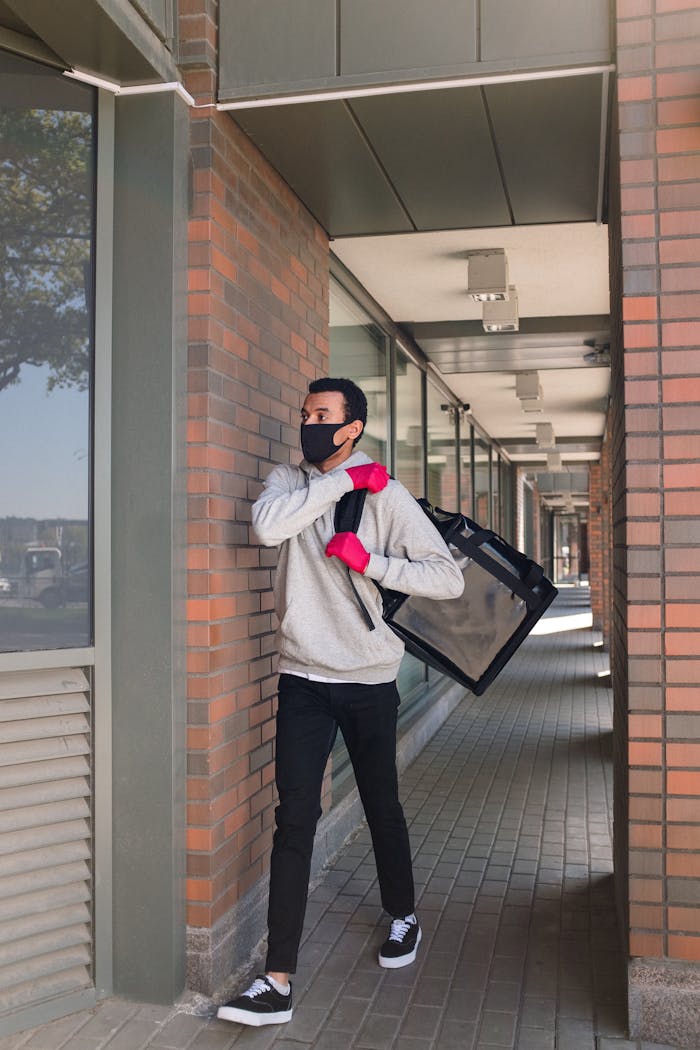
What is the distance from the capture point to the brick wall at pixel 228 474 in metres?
3.17

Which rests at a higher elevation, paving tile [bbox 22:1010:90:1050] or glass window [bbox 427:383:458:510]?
glass window [bbox 427:383:458:510]

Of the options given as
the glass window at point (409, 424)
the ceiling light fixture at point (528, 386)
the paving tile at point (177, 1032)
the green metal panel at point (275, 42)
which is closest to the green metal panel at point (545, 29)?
the green metal panel at point (275, 42)

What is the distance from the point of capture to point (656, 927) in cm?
289

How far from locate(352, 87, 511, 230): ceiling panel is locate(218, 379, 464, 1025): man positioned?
950 millimetres

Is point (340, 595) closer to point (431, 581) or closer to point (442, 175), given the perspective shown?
point (431, 581)

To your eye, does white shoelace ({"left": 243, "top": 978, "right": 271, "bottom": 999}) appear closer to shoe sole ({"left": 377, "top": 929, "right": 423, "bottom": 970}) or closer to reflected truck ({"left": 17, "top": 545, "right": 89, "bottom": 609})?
shoe sole ({"left": 377, "top": 929, "right": 423, "bottom": 970})

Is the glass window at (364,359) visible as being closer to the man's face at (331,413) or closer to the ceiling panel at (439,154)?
the ceiling panel at (439,154)

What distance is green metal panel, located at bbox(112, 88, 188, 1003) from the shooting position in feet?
10.0

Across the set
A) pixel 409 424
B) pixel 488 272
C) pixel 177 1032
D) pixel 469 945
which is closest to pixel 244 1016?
pixel 177 1032

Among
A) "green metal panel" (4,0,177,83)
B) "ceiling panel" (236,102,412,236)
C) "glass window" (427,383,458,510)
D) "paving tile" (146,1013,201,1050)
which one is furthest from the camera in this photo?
"glass window" (427,383,458,510)

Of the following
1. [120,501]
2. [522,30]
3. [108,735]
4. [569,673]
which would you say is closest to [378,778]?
[108,735]

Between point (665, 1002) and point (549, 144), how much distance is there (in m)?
2.86

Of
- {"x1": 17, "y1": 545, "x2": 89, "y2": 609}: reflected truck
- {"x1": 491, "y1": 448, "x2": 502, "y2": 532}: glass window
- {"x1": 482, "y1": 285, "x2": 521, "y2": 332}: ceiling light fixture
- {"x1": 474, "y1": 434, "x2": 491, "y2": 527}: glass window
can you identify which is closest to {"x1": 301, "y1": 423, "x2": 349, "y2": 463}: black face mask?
{"x1": 17, "y1": 545, "x2": 89, "y2": 609}: reflected truck

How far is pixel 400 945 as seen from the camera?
11.2 ft
